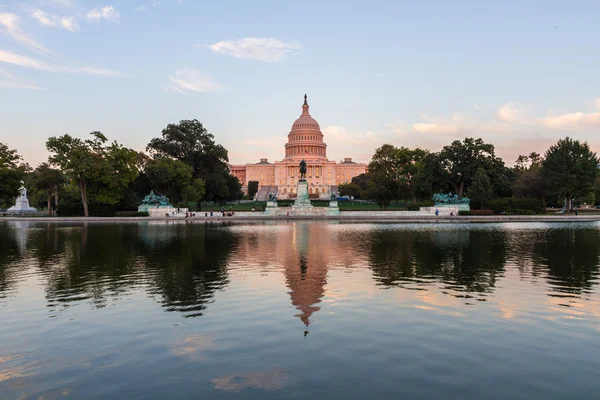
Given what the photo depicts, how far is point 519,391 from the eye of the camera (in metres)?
7.05

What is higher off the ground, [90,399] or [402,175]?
[402,175]

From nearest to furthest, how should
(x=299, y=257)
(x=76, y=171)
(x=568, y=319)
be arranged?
(x=568, y=319) < (x=299, y=257) < (x=76, y=171)

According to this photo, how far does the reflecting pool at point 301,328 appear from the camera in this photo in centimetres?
732

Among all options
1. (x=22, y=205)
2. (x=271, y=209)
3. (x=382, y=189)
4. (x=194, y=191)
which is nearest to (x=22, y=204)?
(x=22, y=205)

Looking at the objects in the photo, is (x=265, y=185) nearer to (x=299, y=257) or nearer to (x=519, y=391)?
(x=299, y=257)

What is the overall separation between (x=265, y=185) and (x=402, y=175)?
12332cm

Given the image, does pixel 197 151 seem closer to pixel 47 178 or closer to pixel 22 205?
pixel 47 178

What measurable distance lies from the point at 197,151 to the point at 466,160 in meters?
40.9

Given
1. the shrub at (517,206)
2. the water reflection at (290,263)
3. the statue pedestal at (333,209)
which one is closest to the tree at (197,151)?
the statue pedestal at (333,209)

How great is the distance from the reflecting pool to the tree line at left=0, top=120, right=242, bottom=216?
138 feet

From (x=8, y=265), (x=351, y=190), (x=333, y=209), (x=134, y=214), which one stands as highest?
(x=351, y=190)

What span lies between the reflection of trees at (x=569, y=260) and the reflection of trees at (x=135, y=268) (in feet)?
36.0

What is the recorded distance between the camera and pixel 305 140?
186 metres

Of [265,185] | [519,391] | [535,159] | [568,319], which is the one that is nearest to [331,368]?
[519,391]
